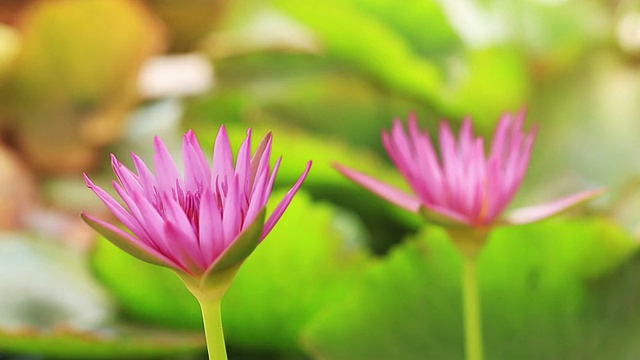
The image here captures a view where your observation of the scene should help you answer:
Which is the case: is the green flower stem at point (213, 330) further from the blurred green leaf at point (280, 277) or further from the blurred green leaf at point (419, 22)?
the blurred green leaf at point (419, 22)

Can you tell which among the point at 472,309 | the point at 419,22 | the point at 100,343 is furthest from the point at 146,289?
the point at 419,22

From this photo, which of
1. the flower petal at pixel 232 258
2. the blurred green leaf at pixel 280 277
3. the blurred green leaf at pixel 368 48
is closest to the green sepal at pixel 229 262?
the flower petal at pixel 232 258

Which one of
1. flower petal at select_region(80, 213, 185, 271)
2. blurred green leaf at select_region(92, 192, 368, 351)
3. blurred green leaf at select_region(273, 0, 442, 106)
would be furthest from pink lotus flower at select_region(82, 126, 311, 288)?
blurred green leaf at select_region(273, 0, 442, 106)

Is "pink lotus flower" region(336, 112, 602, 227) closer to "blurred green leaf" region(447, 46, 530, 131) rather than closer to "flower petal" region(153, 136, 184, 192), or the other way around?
"flower petal" region(153, 136, 184, 192)

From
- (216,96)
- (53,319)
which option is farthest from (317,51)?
(53,319)

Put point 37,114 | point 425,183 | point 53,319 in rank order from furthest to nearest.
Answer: point 37,114, point 53,319, point 425,183

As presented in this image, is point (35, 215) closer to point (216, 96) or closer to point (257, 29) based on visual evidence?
point (216, 96)
